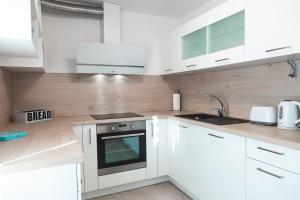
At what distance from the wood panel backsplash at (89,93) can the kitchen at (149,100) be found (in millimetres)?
14

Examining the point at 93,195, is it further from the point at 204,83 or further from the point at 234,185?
the point at 204,83

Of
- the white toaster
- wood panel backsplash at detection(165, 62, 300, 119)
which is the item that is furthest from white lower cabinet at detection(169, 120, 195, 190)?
the white toaster

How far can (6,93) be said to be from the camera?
2.02 meters

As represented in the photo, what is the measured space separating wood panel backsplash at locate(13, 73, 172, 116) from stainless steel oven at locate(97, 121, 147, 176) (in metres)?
0.58

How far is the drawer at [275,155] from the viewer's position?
3.82 feet

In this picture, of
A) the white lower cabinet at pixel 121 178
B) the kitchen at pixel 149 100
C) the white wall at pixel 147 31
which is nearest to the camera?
the kitchen at pixel 149 100

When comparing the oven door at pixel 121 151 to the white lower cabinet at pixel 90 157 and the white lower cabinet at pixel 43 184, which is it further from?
the white lower cabinet at pixel 43 184

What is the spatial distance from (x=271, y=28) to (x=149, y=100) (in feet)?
6.27

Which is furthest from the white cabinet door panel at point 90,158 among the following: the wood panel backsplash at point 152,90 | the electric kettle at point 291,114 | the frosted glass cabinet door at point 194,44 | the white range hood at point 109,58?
the electric kettle at point 291,114

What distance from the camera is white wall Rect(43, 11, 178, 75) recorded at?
2465mm

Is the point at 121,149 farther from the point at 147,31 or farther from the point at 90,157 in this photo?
the point at 147,31

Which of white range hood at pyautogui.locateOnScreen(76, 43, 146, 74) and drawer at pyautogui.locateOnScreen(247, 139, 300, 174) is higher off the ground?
white range hood at pyautogui.locateOnScreen(76, 43, 146, 74)

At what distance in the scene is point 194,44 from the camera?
7.77 ft

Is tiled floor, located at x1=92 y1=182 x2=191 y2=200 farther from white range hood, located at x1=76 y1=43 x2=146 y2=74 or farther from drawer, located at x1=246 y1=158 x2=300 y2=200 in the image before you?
white range hood, located at x1=76 y1=43 x2=146 y2=74
